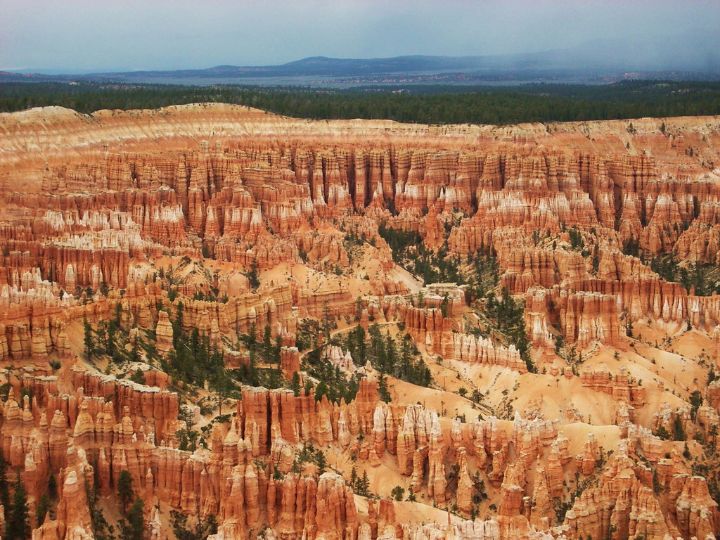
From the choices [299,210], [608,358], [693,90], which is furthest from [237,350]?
[693,90]

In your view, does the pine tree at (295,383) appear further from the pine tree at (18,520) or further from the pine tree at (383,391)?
the pine tree at (18,520)

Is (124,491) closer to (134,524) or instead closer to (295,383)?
(134,524)

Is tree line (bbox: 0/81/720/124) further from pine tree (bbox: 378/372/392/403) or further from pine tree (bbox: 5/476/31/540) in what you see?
pine tree (bbox: 5/476/31/540)

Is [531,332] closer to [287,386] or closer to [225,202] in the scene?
[287,386]

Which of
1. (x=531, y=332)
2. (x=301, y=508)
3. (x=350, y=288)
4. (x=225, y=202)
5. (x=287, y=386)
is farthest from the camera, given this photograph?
(x=225, y=202)

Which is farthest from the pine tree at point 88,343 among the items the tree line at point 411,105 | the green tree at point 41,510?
the tree line at point 411,105

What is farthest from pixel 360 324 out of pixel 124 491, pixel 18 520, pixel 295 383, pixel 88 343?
pixel 18 520
